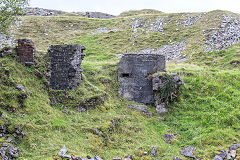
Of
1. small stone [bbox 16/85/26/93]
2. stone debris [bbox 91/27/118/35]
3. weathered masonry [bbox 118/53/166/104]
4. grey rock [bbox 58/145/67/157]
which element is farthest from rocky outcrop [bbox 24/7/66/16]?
grey rock [bbox 58/145/67/157]

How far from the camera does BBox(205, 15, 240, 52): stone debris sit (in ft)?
72.8

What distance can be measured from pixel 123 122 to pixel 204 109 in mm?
4586

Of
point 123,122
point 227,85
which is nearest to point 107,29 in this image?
point 227,85

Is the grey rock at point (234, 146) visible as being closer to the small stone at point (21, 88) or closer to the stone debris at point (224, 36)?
the small stone at point (21, 88)

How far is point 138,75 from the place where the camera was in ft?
42.2

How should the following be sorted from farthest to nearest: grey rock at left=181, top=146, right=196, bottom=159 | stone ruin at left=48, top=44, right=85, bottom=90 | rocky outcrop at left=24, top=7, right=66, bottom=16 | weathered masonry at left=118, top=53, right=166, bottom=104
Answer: rocky outcrop at left=24, top=7, right=66, bottom=16, weathered masonry at left=118, top=53, right=166, bottom=104, stone ruin at left=48, top=44, right=85, bottom=90, grey rock at left=181, top=146, right=196, bottom=159

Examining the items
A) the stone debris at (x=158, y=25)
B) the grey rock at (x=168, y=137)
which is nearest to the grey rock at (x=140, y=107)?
the grey rock at (x=168, y=137)

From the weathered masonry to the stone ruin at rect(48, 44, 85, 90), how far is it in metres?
3.10

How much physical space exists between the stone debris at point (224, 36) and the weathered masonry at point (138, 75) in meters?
11.6

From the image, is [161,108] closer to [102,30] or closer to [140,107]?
[140,107]

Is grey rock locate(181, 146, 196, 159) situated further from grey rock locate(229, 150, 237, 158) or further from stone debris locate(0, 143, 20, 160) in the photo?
stone debris locate(0, 143, 20, 160)

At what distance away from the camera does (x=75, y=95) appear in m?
9.98

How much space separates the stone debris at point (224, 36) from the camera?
2220 centimetres

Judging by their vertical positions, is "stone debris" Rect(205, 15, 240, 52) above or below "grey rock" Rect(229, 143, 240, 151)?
above
